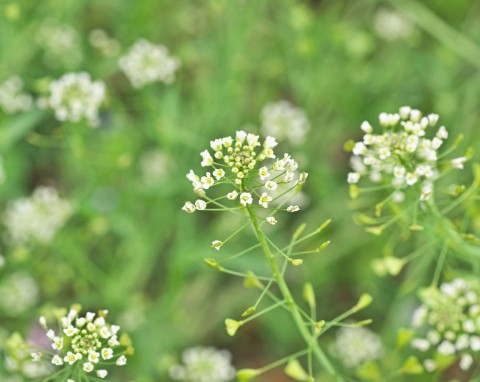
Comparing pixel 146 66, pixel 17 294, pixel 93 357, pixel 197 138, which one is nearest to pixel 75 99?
pixel 146 66

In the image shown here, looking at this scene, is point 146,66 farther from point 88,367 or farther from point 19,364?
point 88,367

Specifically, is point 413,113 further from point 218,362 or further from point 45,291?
point 45,291

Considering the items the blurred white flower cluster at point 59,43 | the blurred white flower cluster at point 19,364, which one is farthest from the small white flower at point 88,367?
the blurred white flower cluster at point 59,43

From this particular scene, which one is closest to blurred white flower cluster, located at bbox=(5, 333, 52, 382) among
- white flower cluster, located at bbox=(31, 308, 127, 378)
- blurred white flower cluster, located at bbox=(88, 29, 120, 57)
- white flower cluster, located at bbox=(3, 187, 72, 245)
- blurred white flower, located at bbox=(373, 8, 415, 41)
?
white flower cluster, located at bbox=(31, 308, 127, 378)

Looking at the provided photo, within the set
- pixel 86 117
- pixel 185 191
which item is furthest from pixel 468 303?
pixel 86 117

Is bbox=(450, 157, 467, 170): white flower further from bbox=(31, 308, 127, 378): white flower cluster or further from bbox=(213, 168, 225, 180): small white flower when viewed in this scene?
bbox=(31, 308, 127, 378): white flower cluster

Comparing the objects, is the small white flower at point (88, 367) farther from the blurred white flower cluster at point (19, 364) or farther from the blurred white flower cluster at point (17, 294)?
the blurred white flower cluster at point (17, 294)
